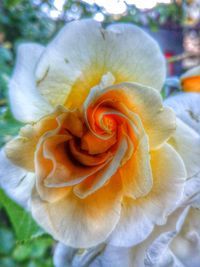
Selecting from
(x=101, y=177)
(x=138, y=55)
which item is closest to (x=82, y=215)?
(x=101, y=177)

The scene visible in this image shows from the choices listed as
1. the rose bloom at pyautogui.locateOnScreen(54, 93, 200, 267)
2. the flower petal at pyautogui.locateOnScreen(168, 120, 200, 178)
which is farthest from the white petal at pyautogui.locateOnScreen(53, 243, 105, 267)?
the flower petal at pyautogui.locateOnScreen(168, 120, 200, 178)

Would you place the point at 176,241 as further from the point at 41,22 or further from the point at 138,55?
the point at 41,22

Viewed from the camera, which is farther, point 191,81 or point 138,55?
point 191,81

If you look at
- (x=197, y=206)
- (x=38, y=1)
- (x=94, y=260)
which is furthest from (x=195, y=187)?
(x=38, y=1)

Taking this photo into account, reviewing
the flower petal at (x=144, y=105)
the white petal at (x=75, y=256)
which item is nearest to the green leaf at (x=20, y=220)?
the white petal at (x=75, y=256)

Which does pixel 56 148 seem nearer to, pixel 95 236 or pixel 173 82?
pixel 95 236

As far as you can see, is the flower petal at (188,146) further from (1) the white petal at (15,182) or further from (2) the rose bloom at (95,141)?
(1) the white petal at (15,182)
